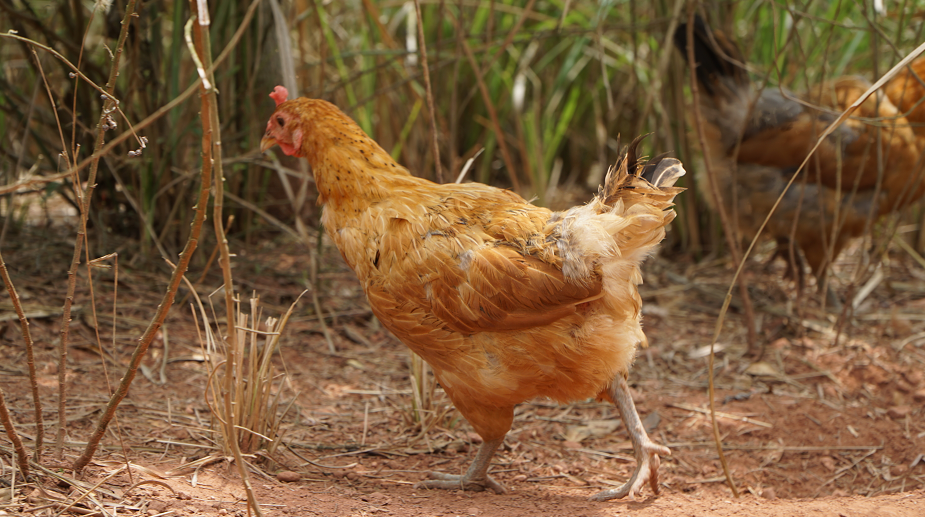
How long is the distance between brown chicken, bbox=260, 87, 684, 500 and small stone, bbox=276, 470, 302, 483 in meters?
0.54

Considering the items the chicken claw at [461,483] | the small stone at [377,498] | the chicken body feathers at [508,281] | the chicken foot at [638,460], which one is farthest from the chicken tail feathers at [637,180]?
the small stone at [377,498]

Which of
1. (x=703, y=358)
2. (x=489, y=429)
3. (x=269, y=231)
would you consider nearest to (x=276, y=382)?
(x=489, y=429)

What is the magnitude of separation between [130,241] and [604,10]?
130 inches

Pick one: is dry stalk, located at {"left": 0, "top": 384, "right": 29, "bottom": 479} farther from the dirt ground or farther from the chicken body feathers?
the chicken body feathers

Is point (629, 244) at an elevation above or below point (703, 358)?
above

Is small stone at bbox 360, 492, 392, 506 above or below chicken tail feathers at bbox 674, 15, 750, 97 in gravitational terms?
below

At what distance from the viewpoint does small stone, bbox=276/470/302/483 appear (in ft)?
8.52

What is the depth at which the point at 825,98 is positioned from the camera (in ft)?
15.4

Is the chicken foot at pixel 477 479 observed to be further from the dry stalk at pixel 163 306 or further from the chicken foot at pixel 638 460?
the dry stalk at pixel 163 306

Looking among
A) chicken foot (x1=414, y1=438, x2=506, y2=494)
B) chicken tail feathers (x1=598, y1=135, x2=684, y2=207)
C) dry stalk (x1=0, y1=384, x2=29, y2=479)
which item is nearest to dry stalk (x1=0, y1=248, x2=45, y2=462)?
dry stalk (x1=0, y1=384, x2=29, y2=479)

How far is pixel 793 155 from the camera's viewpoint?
4664mm

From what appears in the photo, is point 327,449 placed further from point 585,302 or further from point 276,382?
point 585,302

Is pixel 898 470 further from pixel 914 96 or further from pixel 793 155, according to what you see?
pixel 914 96

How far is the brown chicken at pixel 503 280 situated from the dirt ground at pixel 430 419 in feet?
1.22
